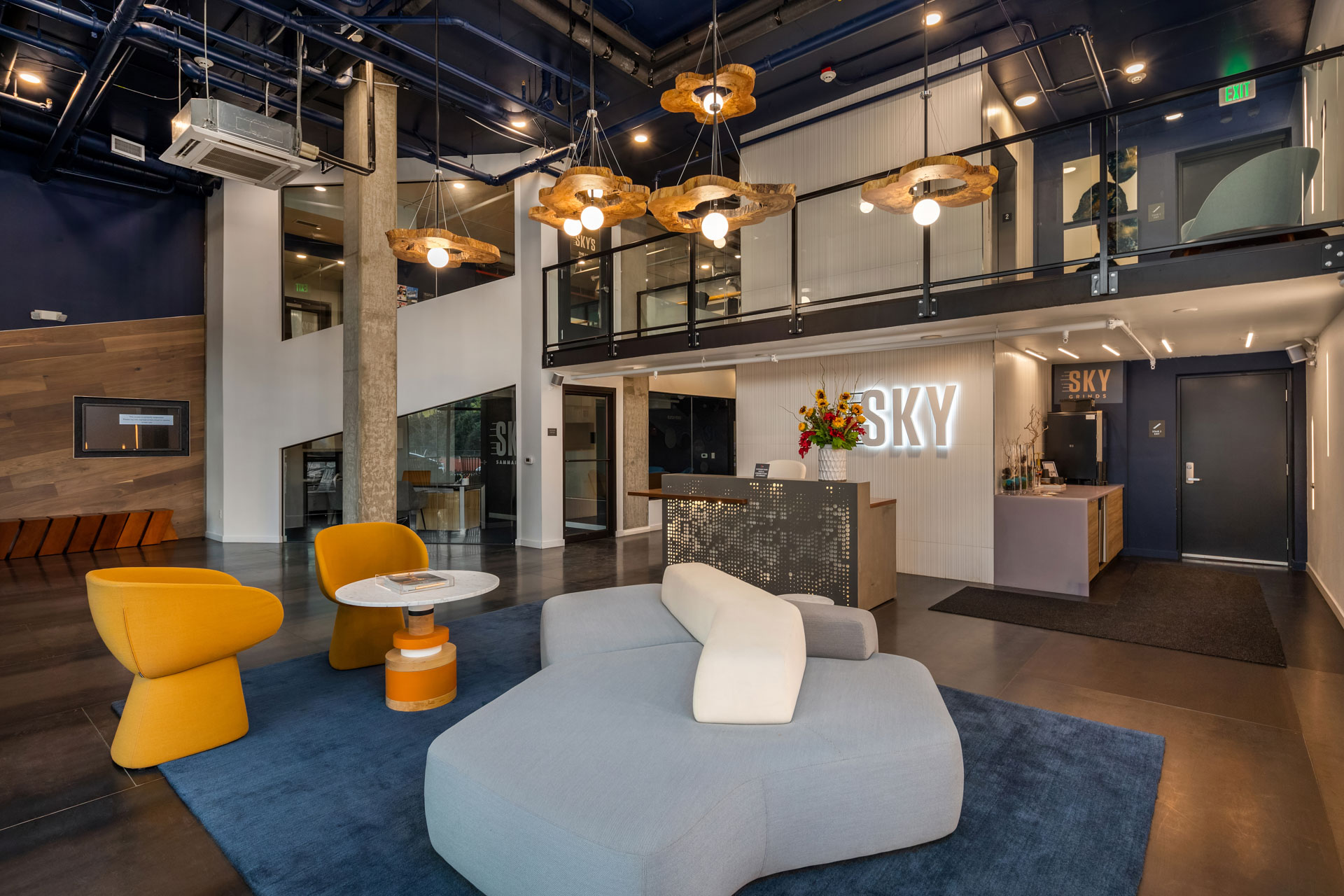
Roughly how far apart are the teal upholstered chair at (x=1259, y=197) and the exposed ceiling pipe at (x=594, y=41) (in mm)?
4738

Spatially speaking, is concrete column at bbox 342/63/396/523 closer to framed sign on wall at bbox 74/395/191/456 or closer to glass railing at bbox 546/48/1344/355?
glass railing at bbox 546/48/1344/355

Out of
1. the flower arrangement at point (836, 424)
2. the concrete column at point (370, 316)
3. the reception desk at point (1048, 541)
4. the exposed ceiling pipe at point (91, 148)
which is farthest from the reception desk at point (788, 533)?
the exposed ceiling pipe at point (91, 148)

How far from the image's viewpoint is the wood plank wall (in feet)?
27.6

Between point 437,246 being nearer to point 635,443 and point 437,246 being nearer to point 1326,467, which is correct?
point 635,443

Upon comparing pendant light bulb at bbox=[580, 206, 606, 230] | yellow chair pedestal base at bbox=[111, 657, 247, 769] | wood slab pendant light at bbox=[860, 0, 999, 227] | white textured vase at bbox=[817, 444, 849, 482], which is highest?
wood slab pendant light at bbox=[860, 0, 999, 227]

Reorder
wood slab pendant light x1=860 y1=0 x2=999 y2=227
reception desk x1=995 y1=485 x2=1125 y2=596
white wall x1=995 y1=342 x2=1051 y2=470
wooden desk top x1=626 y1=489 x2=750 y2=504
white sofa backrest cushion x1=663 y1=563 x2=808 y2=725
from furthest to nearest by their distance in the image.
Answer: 1. white wall x1=995 y1=342 x2=1051 y2=470
2. reception desk x1=995 y1=485 x2=1125 y2=596
3. wooden desk top x1=626 y1=489 x2=750 y2=504
4. wood slab pendant light x1=860 y1=0 x2=999 y2=227
5. white sofa backrest cushion x1=663 y1=563 x2=808 y2=725

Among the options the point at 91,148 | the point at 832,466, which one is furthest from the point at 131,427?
the point at 832,466

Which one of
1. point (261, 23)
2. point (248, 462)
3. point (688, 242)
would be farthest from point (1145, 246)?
point (248, 462)

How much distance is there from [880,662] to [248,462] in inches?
383

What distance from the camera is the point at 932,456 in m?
6.86

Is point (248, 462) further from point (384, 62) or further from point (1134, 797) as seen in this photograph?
point (1134, 797)

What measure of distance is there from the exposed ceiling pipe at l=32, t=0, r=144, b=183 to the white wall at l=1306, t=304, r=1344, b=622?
9704mm

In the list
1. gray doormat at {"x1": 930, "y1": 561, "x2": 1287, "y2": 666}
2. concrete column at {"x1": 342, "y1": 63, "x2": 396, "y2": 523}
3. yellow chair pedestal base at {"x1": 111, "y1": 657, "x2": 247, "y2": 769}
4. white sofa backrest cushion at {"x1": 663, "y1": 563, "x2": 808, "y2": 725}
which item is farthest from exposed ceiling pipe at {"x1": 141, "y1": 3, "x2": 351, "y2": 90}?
gray doormat at {"x1": 930, "y1": 561, "x2": 1287, "y2": 666}

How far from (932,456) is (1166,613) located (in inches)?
93.4
